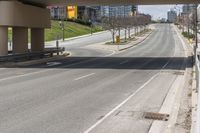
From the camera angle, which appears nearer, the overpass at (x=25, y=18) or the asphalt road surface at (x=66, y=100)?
the asphalt road surface at (x=66, y=100)

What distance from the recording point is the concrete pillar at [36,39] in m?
42.2

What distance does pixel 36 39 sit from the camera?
42375mm

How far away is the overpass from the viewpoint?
33094 mm

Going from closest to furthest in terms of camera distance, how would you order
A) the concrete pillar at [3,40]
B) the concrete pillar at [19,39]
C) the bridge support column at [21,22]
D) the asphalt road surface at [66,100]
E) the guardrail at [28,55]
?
the asphalt road surface at [66,100]
the guardrail at [28,55]
the bridge support column at [21,22]
the concrete pillar at [3,40]
the concrete pillar at [19,39]

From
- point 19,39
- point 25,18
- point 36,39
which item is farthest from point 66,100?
point 36,39

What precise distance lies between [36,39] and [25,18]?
22.7 feet

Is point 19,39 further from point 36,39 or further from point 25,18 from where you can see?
point 36,39

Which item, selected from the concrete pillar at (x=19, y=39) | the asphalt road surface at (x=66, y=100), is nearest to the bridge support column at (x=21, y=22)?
the concrete pillar at (x=19, y=39)

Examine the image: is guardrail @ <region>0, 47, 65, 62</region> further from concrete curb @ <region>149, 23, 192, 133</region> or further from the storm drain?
the storm drain

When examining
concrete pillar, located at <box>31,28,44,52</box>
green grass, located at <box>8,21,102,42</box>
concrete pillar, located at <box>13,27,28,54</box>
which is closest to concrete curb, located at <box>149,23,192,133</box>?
concrete pillar, located at <box>13,27,28,54</box>

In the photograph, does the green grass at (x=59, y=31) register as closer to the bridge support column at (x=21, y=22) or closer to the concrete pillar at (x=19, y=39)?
the bridge support column at (x=21, y=22)

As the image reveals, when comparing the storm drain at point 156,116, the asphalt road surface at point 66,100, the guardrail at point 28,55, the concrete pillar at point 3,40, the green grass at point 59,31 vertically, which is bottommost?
the storm drain at point 156,116

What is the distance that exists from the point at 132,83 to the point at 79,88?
342 centimetres

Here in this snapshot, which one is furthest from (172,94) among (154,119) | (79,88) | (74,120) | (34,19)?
(34,19)
